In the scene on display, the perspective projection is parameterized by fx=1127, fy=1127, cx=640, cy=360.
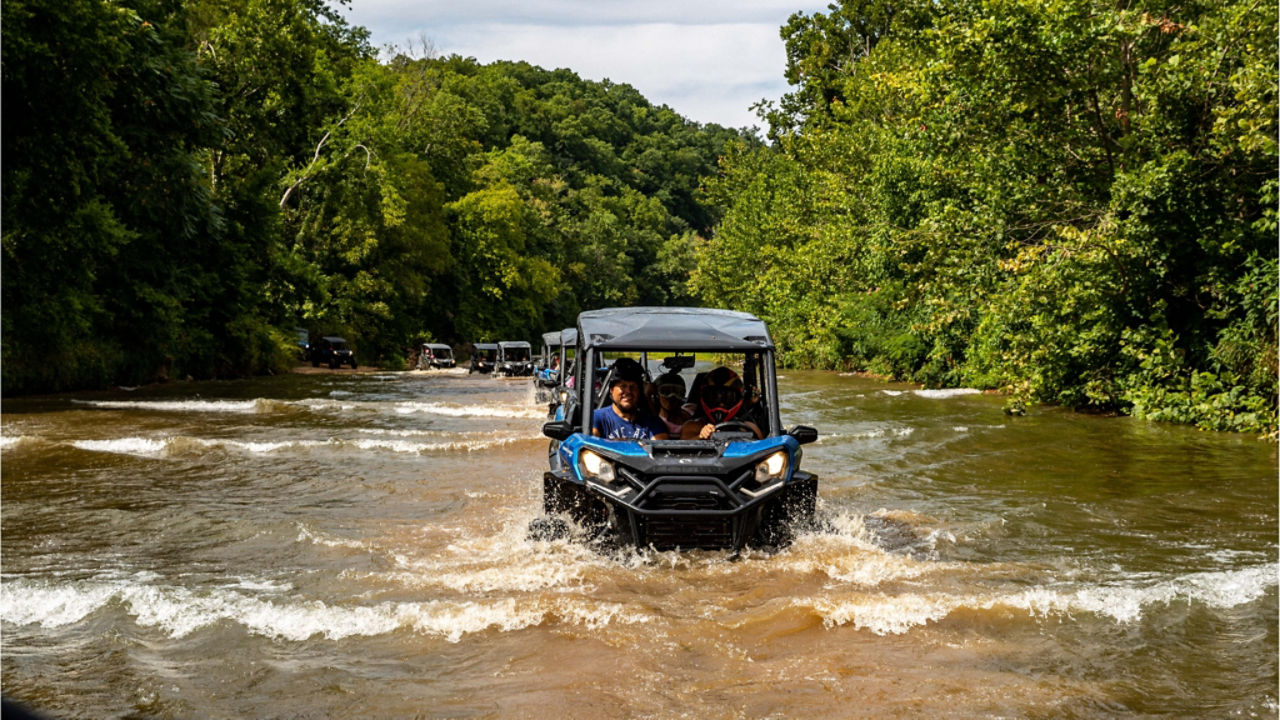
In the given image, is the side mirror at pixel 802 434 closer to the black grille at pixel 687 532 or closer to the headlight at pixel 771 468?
the headlight at pixel 771 468

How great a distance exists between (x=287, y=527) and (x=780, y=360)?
46.1 meters

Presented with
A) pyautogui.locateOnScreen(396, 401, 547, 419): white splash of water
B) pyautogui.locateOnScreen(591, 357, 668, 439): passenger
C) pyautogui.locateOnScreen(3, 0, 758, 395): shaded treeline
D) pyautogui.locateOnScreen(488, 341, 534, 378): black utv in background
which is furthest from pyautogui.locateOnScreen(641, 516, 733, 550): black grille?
pyautogui.locateOnScreen(488, 341, 534, 378): black utv in background

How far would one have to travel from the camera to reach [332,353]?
5581 cm

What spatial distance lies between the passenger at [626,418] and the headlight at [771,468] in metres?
1.32

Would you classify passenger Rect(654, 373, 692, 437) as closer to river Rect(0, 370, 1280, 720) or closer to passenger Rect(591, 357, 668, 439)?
passenger Rect(591, 357, 668, 439)

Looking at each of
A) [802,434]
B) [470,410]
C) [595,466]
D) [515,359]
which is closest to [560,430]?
[595,466]

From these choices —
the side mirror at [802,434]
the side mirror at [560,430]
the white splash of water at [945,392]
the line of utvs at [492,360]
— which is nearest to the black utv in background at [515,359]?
the line of utvs at [492,360]

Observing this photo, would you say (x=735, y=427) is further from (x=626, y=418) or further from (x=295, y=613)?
(x=295, y=613)

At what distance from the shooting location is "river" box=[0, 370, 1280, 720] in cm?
646

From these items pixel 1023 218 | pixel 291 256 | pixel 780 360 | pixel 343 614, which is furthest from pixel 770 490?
pixel 780 360

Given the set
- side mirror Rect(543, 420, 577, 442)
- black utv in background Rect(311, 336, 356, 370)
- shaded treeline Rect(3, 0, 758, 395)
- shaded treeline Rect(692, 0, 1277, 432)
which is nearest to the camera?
side mirror Rect(543, 420, 577, 442)

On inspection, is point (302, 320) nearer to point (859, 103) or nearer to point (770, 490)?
point (859, 103)

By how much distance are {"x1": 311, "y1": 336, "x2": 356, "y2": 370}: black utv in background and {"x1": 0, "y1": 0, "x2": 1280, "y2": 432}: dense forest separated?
2675 millimetres

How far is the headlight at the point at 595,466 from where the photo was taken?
30.0 ft
